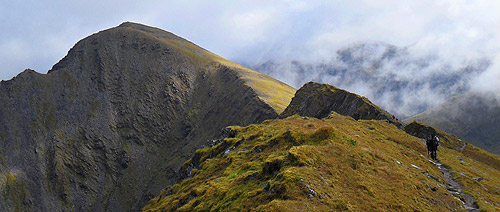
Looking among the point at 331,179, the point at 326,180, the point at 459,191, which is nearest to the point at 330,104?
the point at 459,191

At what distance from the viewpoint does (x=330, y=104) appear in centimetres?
8788

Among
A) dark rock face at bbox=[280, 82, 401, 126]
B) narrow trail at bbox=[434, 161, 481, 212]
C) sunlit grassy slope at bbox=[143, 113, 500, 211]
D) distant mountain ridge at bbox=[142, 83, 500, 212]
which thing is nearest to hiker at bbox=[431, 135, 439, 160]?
distant mountain ridge at bbox=[142, 83, 500, 212]

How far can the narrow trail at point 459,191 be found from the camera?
24.4m

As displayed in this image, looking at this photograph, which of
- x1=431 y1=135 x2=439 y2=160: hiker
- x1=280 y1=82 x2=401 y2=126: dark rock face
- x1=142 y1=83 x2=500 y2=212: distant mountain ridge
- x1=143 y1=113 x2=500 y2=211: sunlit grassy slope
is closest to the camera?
x1=143 y1=113 x2=500 y2=211: sunlit grassy slope

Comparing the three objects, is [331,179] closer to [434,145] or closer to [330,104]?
[434,145]

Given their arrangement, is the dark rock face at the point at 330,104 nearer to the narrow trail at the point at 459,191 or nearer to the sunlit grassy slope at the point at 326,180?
the narrow trail at the point at 459,191

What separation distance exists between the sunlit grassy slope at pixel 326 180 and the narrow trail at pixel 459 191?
1.74 feet

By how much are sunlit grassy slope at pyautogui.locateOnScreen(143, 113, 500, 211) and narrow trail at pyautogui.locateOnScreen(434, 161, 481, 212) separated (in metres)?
0.53

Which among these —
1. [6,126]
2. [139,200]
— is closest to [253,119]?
[139,200]

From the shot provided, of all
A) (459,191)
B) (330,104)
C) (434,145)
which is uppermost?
(434,145)

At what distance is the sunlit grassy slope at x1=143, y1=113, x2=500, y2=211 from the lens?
18984 millimetres

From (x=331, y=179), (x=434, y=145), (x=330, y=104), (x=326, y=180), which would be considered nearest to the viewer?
(x=326, y=180)

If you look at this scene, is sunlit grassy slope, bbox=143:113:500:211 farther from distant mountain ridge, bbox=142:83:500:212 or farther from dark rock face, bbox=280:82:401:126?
dark rock face, bbox=280:82:401:126

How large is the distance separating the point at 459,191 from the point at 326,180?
45.8ft
